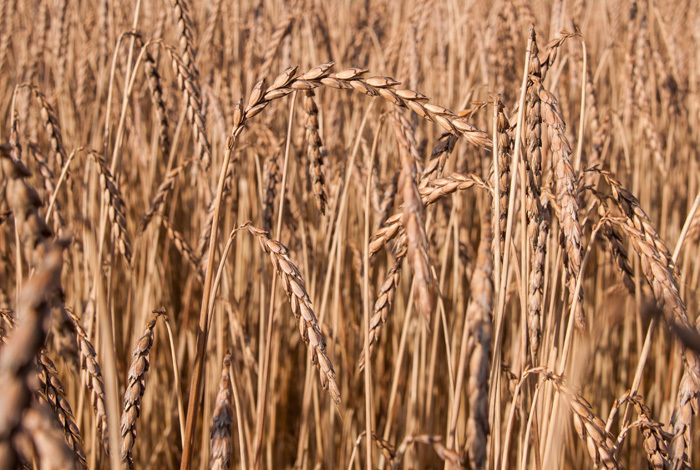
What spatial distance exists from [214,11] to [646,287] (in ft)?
5.43

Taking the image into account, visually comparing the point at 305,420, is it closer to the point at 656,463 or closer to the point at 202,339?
the point at 202,339

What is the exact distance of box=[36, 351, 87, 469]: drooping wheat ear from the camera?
654 mm

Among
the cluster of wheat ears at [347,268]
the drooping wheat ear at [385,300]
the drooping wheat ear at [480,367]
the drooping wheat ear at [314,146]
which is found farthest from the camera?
the drooping wheat ear at [314,146]

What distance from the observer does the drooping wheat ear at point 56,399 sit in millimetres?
654

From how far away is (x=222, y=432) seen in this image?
0.73 m

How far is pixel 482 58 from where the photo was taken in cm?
178

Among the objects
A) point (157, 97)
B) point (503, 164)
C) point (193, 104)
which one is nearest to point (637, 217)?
point (503, 164)

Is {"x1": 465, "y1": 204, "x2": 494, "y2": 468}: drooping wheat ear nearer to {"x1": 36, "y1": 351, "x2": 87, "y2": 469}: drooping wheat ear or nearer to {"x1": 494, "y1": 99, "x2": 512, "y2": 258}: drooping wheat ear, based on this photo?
{"x1": 494, "y1": 99, "x2": 512, "y2": 258}: drooping wheat ear

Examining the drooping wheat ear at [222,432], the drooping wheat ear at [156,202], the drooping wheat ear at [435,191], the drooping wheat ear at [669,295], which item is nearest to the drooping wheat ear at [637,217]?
the drooping wheat ear at [669,295]

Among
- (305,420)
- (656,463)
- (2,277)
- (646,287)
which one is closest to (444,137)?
(646,287)

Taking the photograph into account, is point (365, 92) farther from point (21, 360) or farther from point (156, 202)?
point (156, 202)

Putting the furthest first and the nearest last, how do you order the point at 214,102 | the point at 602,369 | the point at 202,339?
the point at 602,369
the point at 214,102
the point at 202,339

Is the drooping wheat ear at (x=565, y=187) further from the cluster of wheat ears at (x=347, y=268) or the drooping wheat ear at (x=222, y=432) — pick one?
the drooping wheat ear at (x=222, y=432)

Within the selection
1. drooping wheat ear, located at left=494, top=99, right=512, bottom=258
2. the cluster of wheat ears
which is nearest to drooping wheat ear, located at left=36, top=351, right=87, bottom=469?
the cluster of wheat ears
